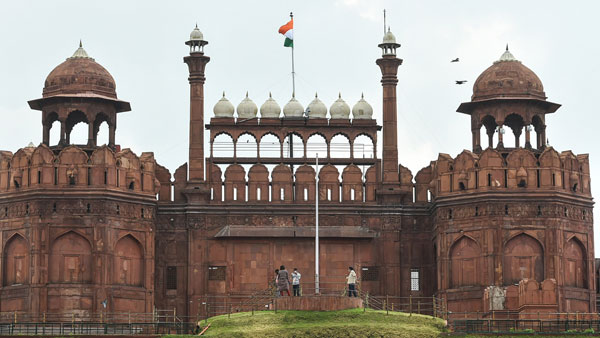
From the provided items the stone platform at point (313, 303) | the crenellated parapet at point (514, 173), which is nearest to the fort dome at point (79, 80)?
Result: the stone platform at point (313, 303)

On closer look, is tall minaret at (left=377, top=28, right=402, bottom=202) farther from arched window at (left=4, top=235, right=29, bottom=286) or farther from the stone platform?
arched window at (left=4, top=235, right=29, bottom=286)

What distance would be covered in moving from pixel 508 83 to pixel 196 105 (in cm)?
1298

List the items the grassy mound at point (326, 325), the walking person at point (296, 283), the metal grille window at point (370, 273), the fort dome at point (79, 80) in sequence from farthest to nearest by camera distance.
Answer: the metal grille window at point (370, 273) → the fort dome at point (79, 80) → the walking person at point (296, 283) → the grassy mound at point (326, 325)

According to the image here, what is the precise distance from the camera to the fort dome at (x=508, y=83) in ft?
230

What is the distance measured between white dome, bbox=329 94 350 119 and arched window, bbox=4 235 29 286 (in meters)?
14.3

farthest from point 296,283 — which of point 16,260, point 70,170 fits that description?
point 16,260

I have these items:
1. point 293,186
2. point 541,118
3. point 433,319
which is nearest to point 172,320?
point 293,186

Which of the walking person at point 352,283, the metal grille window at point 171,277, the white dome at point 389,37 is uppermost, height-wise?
the white dome at point 389,37

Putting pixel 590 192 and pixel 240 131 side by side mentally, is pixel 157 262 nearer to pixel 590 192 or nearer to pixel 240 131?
pixel 240 131

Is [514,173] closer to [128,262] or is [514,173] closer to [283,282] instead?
[283,282]

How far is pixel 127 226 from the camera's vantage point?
2677 inches

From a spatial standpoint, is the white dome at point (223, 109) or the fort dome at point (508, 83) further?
the white dome at point (223, 109)

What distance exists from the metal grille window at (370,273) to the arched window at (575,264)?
7948 mm

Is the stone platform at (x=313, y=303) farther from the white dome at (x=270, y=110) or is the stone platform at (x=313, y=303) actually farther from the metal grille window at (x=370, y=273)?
the white dome at (x=270, y=110)
